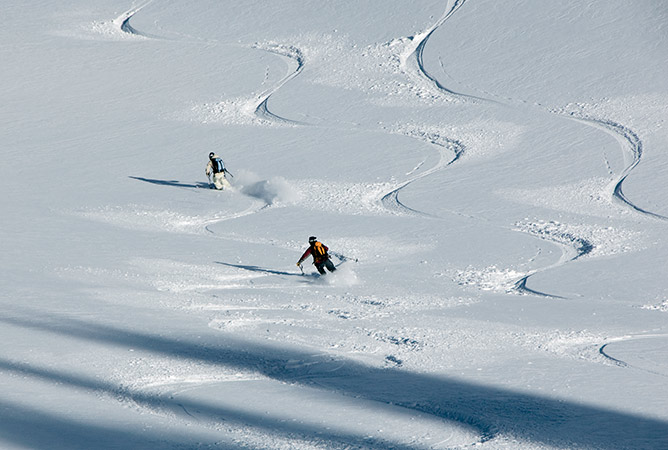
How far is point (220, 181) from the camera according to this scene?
20.2 metres

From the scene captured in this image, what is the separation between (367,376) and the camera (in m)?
9.56

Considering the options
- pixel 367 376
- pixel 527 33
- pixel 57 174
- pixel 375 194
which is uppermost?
pixel 527 33

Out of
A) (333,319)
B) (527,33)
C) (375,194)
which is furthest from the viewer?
(527,33)

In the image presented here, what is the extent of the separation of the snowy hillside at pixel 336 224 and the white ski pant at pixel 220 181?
0.30 metres

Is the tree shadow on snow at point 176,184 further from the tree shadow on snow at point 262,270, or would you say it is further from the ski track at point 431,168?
the tree shadow on snow at point 262,270

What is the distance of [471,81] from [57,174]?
1326 cm

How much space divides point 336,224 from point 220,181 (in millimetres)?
3891

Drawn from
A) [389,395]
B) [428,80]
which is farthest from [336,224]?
[428,80]

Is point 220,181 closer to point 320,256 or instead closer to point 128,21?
point 320,256

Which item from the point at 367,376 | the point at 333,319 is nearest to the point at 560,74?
the point at 333,319

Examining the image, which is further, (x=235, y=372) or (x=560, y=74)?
(x=560, y=74)

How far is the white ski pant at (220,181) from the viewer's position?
2014 centimetres

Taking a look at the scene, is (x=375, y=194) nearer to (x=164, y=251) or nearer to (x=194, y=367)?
(x=164, y=251)

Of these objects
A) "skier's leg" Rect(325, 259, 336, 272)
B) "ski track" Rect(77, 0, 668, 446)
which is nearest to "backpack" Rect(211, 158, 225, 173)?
"ski track" Rect(77, 0, 668, 446)
